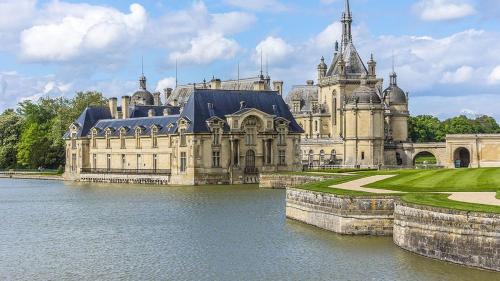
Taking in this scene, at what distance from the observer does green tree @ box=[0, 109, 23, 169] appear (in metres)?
Answer: 133

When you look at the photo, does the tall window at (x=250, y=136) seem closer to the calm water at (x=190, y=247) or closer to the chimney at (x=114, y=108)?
the calm water at (x=190, y=247)

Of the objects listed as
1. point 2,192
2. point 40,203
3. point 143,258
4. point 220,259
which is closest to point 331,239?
point 220,259

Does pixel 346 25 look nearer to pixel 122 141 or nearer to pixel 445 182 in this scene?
pixel 122 141

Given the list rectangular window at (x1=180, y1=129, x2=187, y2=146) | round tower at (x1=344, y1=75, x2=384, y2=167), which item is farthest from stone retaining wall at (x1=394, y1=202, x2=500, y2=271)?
round tower at (x1=344, y1=75, x2=384, y2=167)

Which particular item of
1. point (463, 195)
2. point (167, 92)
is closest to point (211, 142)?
point (463, 195)

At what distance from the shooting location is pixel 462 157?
118m

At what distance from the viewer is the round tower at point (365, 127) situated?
370 feet

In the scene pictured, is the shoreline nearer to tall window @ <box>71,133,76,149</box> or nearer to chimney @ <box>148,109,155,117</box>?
tall window @ <box>71,133,76,149</box>

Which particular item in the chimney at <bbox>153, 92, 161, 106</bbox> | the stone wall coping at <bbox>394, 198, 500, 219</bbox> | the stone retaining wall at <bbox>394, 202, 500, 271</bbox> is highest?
the chimney at <bbox>153, 92, 161, 106</bbox>

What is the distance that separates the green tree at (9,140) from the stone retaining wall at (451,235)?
104 meters

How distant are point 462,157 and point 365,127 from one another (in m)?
15.2

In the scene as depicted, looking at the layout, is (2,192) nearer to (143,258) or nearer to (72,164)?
(72,164)

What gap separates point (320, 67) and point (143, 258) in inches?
3859

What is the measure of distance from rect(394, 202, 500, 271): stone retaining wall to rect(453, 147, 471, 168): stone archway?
7726 cm
